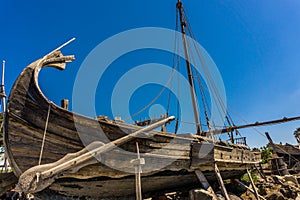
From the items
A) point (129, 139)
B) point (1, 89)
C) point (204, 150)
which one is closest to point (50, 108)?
point (129, 139)

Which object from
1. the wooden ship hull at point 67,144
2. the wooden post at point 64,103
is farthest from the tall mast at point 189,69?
the wooden post at point 64,103

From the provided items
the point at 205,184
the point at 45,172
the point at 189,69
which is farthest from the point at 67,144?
the point at 189,69

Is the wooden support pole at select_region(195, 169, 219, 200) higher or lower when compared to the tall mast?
lower

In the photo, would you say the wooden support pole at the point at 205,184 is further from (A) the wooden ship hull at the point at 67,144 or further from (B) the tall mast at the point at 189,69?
(B) the tall mast at the point at 189,69

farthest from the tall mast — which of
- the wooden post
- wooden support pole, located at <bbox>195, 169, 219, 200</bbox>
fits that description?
the wooden post

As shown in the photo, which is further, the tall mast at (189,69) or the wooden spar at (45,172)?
the tall mast at (189,69)

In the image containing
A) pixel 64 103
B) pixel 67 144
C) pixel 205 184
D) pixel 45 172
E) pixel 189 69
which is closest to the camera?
pixel 45 172

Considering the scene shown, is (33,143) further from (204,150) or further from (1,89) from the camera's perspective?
(1,89)

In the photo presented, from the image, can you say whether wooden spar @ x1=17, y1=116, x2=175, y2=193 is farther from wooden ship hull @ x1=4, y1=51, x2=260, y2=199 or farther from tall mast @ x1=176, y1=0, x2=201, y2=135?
tall mast @ x1=176, y1=0, x2=201, y2=135

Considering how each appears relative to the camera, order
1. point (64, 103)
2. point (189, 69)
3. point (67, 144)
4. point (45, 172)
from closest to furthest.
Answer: point (45, 172), point (67, 144), point (64, 103), point (189, 69)

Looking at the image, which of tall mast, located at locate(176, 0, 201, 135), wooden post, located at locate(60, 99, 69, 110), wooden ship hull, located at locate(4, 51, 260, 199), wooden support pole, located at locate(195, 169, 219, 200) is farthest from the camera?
tall mast, located at locate(176, 0, 201, 135)

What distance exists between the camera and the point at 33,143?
4.45 m

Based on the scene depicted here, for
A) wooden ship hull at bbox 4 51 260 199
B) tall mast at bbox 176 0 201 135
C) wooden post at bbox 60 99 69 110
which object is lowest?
wooden ship hull at bbox 4 51 260 199

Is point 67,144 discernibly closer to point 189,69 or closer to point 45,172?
point 45,172
